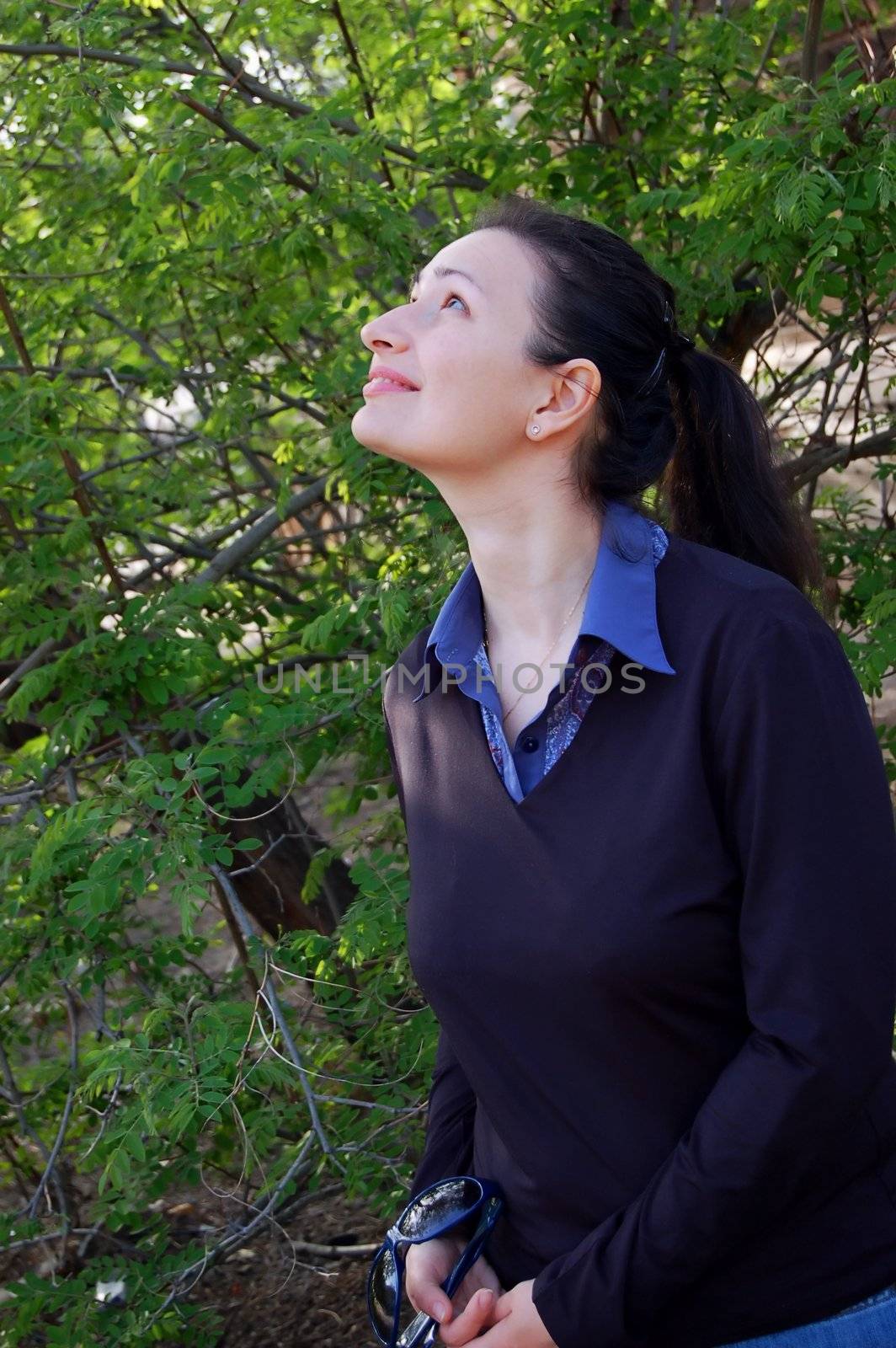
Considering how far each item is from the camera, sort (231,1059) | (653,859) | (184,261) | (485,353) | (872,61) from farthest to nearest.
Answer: (184,261) < (872,61) < (231,1059) < (485,353) < (653,859)

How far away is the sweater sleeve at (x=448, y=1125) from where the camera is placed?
1.94m

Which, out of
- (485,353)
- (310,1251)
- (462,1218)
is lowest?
(310,1251)

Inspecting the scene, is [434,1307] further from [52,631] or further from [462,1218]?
[52,631]

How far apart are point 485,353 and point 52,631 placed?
1.73m

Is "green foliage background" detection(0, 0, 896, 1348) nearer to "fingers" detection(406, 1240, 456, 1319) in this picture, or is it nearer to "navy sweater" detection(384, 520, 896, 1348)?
"fingers" detection(406, 1240, 456, 1319)

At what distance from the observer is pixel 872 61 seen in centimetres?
305

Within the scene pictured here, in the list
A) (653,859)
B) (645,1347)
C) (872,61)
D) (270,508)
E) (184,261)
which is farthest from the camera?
(270,508)

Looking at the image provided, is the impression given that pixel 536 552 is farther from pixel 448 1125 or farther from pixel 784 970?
pixel 448 1125

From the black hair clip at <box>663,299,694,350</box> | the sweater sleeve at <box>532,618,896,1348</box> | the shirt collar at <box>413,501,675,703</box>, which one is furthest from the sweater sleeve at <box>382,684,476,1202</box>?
the black hair clip at <box>663,299,694,350</box>

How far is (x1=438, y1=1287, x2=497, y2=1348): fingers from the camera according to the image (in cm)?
166

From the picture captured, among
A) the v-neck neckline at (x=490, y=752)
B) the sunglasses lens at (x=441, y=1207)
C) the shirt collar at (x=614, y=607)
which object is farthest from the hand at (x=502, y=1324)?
the shirt collar at (x=614, y=607)

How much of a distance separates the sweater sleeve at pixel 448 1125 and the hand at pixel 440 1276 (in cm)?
12

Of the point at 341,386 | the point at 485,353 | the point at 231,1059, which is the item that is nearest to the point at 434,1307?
the point at 231,1059

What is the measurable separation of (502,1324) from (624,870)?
582mm
